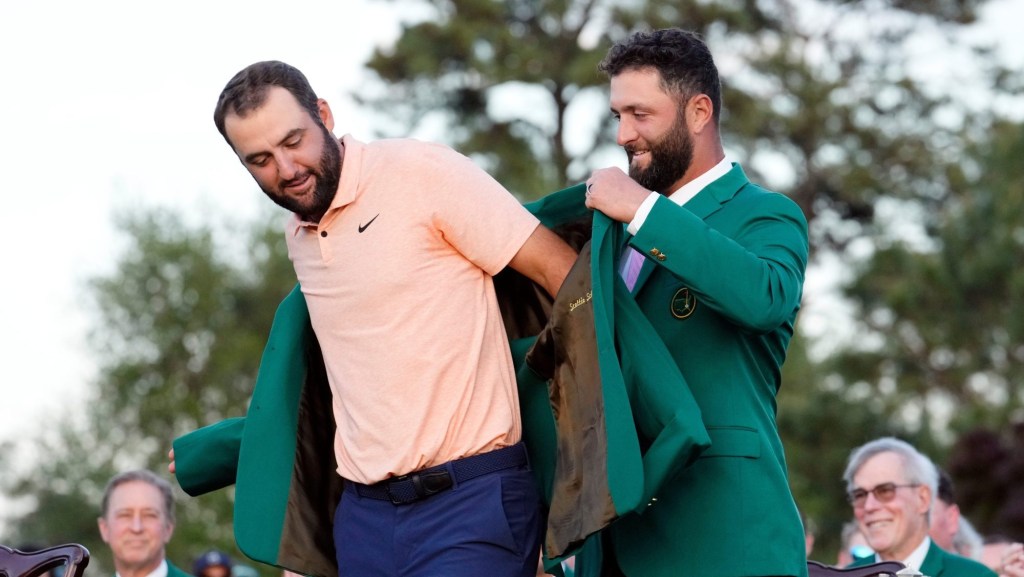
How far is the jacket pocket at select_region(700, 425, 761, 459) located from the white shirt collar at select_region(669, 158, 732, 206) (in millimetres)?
593

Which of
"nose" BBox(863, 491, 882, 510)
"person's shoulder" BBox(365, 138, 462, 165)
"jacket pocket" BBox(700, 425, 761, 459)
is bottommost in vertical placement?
"nose" BBox(863, 491, 882, 510)

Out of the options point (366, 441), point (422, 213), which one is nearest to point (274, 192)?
point (422, 213)

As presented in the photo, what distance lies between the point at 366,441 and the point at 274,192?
65 cm

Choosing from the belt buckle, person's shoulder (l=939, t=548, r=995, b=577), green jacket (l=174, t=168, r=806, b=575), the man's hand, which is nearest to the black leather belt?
the belt buckle

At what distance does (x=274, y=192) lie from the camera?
13.1 ft

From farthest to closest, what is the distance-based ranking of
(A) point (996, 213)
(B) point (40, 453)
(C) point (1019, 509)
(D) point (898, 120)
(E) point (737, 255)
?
(B) point (40, 453) → (D) point (898, 120) → (A) point (996, 213) → (C) point (1019, 509) → (E) point (737, 255)

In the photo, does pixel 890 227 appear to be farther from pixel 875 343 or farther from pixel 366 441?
pixel 366 441

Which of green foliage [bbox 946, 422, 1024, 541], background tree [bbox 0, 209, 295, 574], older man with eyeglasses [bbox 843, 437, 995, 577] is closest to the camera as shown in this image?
older man with eyeglasses [bbox 843, 437, 995, 577]

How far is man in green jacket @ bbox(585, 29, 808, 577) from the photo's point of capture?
11.9 ft

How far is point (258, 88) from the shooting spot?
12.8ft

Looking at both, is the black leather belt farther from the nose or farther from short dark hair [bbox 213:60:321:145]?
the nose

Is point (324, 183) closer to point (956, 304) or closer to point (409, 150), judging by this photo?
point (409, 150)

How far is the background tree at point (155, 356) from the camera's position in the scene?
2691cm

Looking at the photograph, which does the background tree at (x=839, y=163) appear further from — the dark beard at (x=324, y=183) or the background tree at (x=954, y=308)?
the dark beard at (x=324, y=183)
